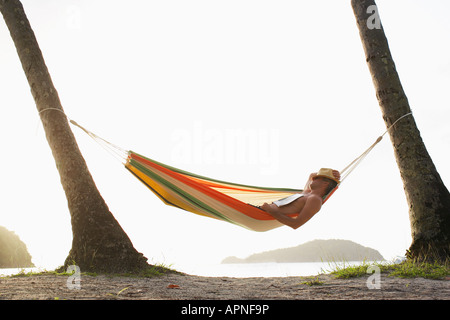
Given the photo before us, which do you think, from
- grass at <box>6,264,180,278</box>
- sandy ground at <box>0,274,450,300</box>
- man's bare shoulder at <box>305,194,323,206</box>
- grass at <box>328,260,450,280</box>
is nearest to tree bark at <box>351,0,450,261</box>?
grass at <box>328,260,450,280</box>

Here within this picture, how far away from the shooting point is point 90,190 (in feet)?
12.1

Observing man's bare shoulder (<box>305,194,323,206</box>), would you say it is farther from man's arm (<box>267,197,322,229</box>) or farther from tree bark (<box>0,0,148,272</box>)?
tree bark (<box>0,0,148,272</box>)

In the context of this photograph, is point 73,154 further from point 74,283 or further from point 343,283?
point 343,283

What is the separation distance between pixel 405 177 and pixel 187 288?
2430 mm

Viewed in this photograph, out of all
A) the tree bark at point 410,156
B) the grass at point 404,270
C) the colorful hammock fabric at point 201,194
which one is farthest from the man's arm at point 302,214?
the tree bark at point 410,156

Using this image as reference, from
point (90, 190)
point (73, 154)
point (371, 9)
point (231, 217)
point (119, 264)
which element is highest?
point (371, 9)

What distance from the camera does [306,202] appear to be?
10.2 feet

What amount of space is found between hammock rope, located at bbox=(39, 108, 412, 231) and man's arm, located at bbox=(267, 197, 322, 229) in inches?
4.0

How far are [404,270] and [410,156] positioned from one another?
1.17m

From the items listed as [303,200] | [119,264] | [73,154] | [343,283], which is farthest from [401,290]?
[73,154]

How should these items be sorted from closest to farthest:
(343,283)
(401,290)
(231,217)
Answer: (401,290)
(343,283)
(231,217)

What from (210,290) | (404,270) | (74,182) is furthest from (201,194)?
(404,270)

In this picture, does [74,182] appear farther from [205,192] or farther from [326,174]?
[326,174]
